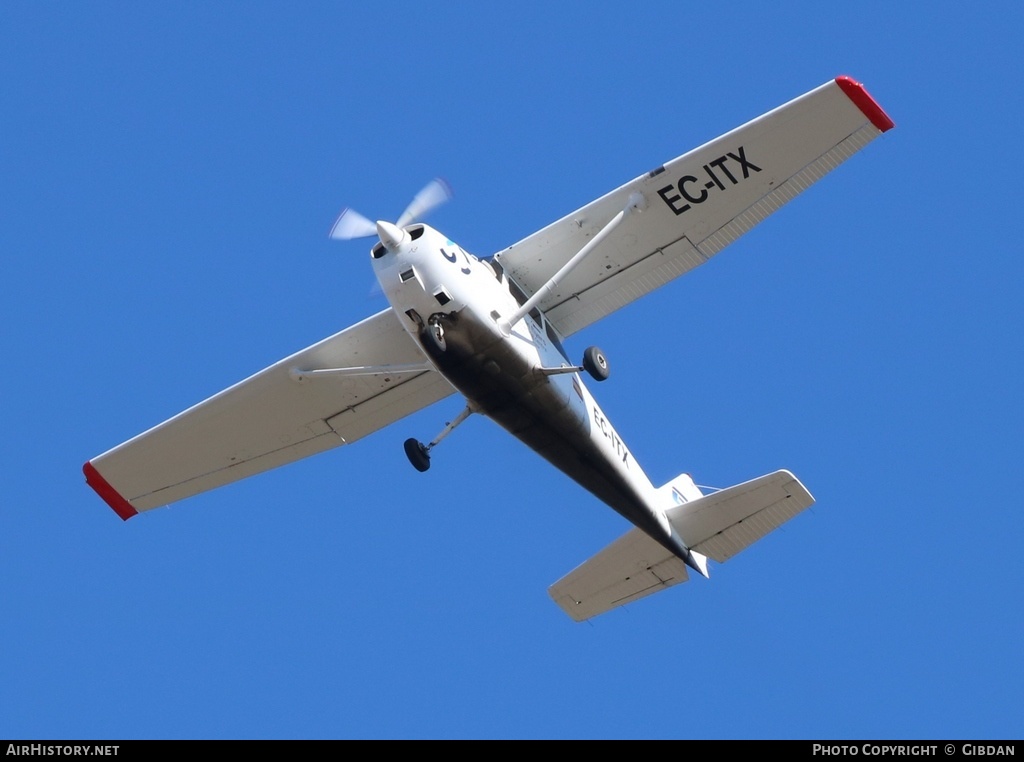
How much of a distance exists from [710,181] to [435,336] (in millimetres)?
4027

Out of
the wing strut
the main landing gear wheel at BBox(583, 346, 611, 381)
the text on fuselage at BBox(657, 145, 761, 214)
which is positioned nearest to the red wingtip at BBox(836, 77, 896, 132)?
the text on fuselage at BBox(657, 145, 761, 214)

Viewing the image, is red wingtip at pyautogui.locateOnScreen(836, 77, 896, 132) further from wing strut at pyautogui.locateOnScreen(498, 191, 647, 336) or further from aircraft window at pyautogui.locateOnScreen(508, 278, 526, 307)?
aircraft window at pyautogui.locateOnScreen(508, 278, 526, 307)

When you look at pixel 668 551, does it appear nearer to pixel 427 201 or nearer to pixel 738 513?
pixel 738 513

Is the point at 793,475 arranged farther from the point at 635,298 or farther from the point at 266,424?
the point at 266,424

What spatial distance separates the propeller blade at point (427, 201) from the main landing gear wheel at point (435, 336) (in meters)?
1.27

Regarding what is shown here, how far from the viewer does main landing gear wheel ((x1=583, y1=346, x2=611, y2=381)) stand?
18.9 m

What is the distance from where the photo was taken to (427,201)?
18766 mm

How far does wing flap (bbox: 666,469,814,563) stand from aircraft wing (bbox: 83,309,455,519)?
381 cm

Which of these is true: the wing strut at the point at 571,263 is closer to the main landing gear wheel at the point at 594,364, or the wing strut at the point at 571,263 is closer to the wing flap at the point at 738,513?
the main landing gear wheel at the point at 594,364

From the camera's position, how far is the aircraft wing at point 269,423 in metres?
20.6

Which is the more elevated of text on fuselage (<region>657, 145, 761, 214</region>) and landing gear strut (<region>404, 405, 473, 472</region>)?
text on fuselage (<region>657, 145, 761, 214</region>)

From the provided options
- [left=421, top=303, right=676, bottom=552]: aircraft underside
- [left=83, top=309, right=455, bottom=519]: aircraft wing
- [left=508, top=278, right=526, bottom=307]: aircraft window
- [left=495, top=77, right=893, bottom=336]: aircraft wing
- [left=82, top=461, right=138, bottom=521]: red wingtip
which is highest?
[left=495, top=77, right=893, bottom=336]: aircraft wing
